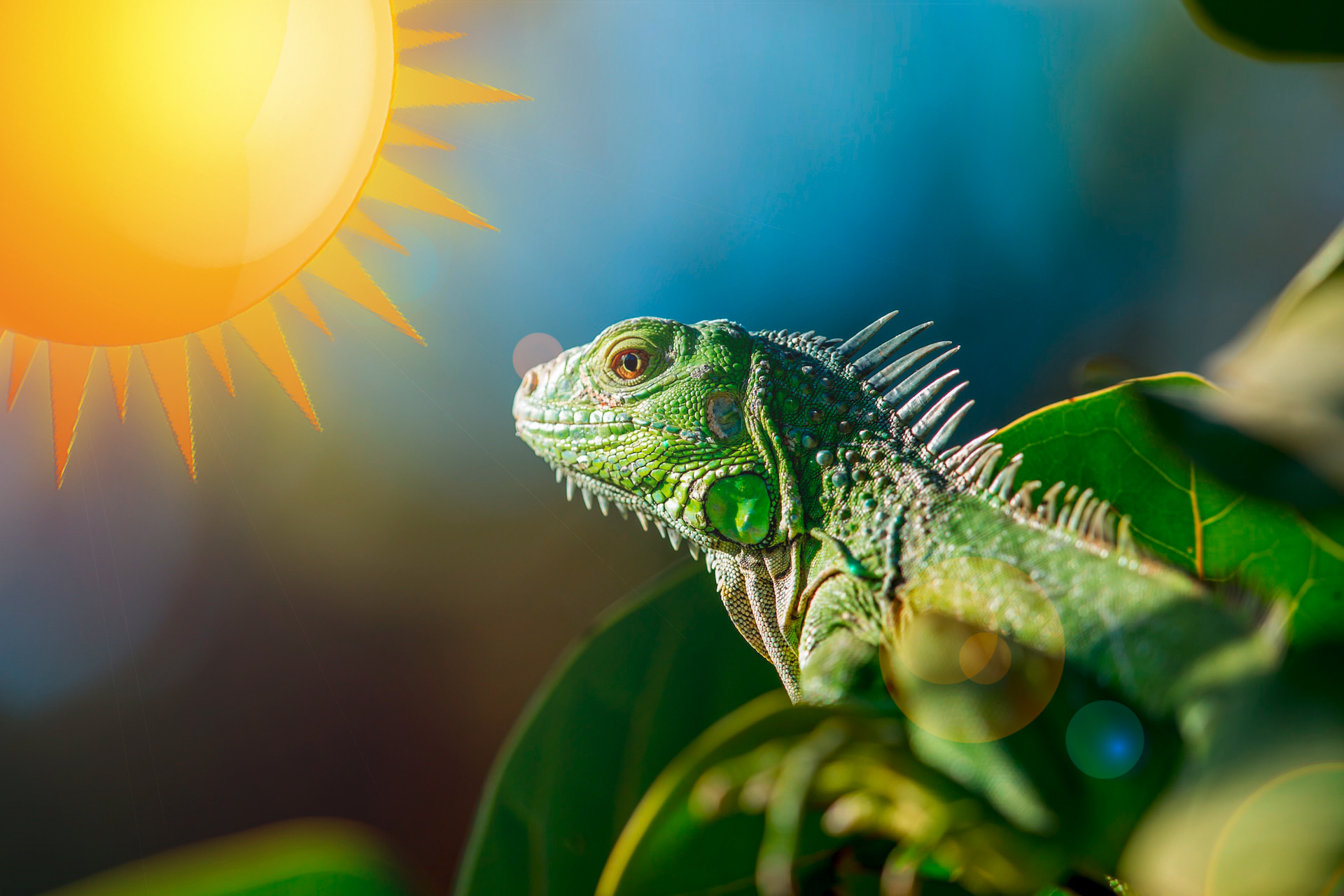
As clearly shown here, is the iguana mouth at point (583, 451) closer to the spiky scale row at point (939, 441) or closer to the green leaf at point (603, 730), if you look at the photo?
the spiky scale row at point (939, 441)

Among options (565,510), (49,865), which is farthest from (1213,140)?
(49,865)

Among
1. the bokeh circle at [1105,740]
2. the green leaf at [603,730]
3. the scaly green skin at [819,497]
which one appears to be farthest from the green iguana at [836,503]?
the bokeh circle at [1105,740]

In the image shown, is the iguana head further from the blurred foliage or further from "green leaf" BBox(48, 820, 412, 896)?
the blurred foliage

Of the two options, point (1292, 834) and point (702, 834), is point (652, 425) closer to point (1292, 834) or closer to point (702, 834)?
point (702, 834)

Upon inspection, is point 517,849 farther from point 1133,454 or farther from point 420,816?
point 420,816

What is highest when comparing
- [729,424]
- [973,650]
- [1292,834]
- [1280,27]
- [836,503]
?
[729,424]

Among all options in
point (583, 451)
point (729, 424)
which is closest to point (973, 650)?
point (729, 424)

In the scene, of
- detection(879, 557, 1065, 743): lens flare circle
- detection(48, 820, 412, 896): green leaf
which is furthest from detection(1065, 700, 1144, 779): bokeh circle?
detection(48, 820, 412, 896): green leaf
